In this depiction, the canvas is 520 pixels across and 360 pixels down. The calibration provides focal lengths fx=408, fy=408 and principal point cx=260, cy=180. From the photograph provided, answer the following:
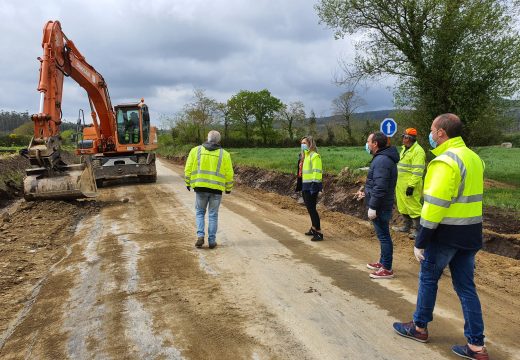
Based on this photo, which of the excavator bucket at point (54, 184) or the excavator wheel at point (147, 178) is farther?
the excavator wheel at point (147, 178)

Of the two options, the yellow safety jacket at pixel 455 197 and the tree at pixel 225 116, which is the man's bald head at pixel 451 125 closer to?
the yellow safety jacket at pixel 455 197

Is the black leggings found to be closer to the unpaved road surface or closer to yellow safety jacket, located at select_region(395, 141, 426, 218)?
the unpaved road surface

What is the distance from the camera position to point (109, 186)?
16.9 metres

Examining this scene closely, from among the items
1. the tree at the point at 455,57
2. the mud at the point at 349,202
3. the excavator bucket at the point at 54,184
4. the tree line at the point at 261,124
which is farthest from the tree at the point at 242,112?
the excavator bucket at the point at 54,184

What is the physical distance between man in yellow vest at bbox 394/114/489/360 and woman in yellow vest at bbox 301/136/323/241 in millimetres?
3875

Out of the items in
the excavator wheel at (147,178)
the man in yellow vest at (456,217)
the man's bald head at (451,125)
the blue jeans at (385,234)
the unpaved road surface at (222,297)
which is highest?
the man's bald head at (451,125)

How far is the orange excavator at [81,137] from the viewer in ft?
34.1

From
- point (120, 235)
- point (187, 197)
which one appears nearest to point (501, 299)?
point (120, 235)

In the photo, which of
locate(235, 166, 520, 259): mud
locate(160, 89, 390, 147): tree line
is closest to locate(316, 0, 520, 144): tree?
locate(235, 166, 520, 259): mud

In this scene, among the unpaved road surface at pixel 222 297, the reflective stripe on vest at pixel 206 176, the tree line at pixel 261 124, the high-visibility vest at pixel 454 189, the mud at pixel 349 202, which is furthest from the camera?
the tree line at pixel 261 124

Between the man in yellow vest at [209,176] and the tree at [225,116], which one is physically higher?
the tree at [225,116]

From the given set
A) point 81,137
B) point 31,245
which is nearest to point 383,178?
point 31,245

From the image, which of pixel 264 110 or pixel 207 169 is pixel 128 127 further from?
pixel 264 110

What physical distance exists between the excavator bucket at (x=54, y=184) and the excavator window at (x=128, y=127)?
18.2ft
